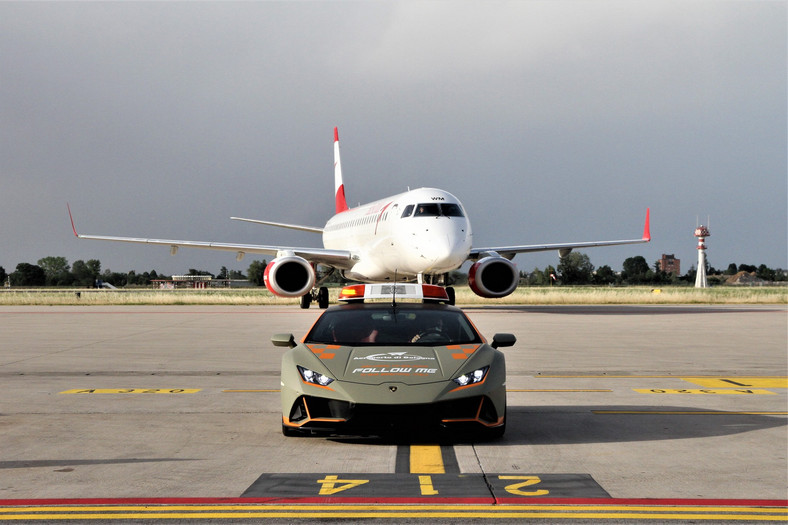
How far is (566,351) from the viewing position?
15.8 meters

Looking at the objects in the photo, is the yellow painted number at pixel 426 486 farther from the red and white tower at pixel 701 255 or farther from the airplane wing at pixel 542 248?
the red and white tower at pixel 701 255

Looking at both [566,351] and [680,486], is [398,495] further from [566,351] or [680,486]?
[566,351]

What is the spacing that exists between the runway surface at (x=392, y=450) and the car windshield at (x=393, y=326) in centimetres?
101

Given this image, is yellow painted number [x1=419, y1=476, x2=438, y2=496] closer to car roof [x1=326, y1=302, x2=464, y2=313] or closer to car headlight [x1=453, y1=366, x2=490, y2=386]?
car headlight [x1=453, y1=366, x2=490, y2=386]

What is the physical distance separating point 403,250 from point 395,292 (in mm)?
18282

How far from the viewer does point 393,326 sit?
28.7ft

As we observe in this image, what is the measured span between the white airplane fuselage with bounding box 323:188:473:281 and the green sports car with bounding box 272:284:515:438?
1579cm

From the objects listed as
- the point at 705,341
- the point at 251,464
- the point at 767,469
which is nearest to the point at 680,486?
the point at 767,469

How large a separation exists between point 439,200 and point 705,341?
11.0 metres

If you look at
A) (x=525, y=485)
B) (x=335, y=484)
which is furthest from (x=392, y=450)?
(x=525, y=485)

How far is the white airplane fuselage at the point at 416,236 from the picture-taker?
26031 millimetres

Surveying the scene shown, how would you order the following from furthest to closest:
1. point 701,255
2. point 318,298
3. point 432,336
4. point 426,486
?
point 701,255 < point 318,298 < point 432,336 < point 426,486

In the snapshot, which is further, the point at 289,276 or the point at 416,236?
the point at 289,276

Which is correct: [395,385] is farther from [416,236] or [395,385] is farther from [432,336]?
[416,236]
